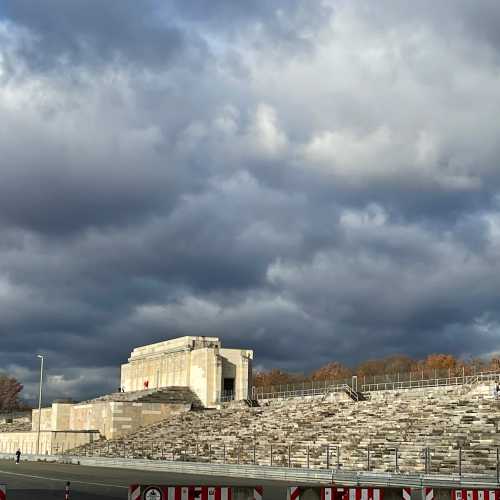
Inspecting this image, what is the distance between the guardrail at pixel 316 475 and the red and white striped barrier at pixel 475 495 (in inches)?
639

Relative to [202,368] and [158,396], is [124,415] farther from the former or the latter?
[202,368]

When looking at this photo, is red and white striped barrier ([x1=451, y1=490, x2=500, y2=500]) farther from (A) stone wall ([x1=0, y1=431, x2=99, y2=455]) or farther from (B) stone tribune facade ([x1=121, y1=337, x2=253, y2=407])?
(B) stone tribune facade ([x1=121, y1=337, x2=253, y2=407])

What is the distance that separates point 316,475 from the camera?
4694 centimetres

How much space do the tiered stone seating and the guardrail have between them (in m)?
1.74

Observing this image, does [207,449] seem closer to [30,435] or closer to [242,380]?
[242,380]

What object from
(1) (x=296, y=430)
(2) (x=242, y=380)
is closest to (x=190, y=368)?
(2) (x=242, y=380)

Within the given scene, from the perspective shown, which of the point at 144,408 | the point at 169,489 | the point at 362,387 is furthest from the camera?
the point at 144,408

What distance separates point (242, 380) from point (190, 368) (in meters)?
6.41

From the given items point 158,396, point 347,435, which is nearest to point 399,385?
point 347,435

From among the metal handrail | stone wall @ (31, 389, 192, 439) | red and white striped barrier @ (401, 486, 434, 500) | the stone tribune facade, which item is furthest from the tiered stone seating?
red and white striped barrier @ (401, 486, 434, 500)

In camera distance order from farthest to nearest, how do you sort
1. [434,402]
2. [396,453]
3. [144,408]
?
[144,408]
[434,402]
[396,453]

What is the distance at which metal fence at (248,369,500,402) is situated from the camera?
65812 millimetres

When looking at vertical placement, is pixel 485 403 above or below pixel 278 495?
above

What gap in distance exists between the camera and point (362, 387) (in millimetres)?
75375
